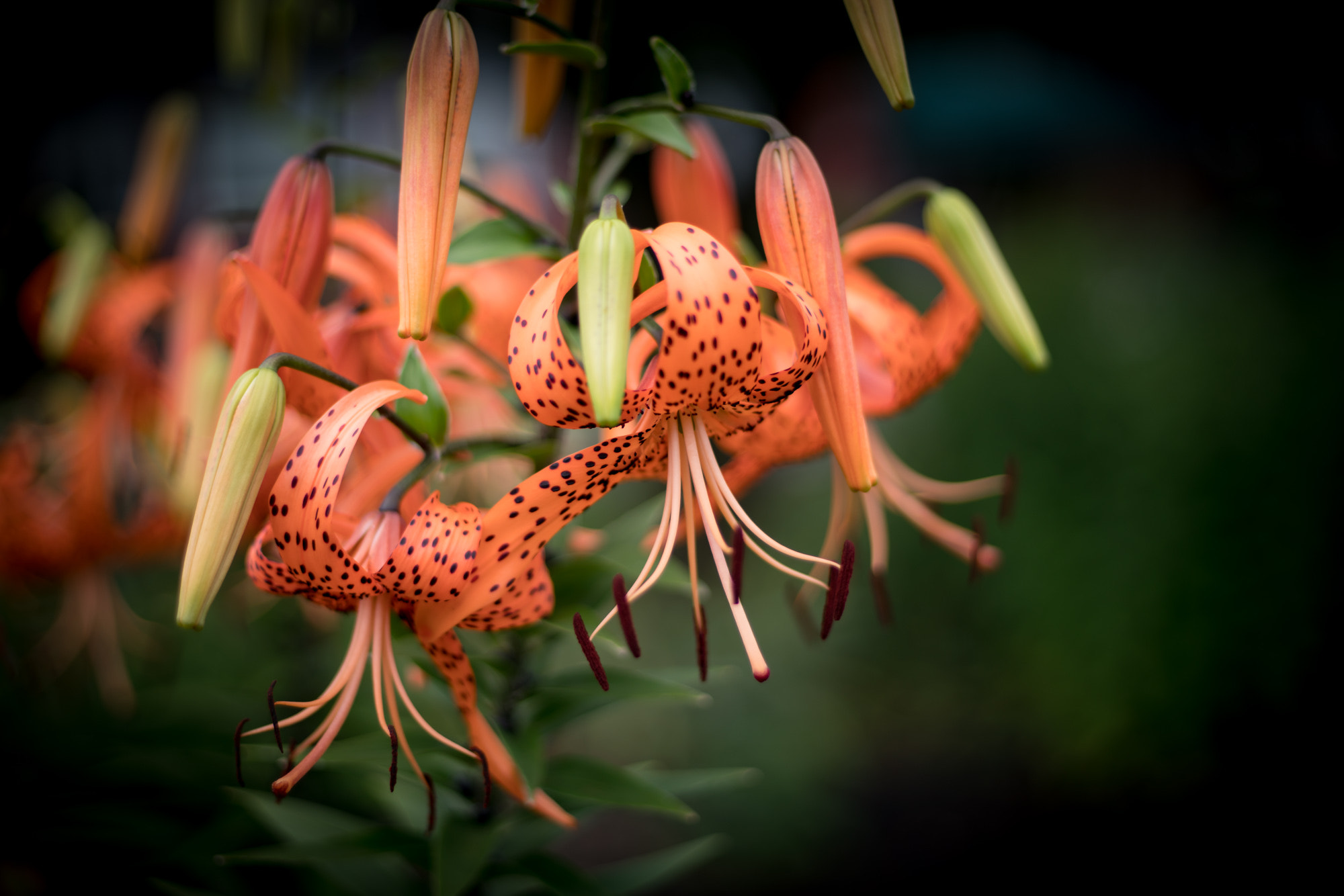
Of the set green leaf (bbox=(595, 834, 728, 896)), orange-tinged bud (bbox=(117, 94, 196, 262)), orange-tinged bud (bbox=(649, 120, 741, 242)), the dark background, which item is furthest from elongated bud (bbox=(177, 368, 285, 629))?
the dark background

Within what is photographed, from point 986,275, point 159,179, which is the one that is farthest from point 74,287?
point 986,275

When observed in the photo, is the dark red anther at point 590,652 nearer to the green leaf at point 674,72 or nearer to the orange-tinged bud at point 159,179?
the green leaf at point 674,72

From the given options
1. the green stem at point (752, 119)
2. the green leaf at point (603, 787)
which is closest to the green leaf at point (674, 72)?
the green stem at point (752, 119)

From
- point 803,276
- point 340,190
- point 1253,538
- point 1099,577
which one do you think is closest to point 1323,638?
point 1253,538

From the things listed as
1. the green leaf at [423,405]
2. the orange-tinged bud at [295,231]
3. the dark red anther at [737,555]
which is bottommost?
the dark red anther at [737,555]

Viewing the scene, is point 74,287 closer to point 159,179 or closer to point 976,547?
point 159,179

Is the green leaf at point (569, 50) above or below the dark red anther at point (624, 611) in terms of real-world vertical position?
above

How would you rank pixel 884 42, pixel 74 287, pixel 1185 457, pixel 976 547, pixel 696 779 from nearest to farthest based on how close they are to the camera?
pixel 884 42 → pixel 976 547 → pixel 696 779 → pixel 74 287 → pixel 1185 457
